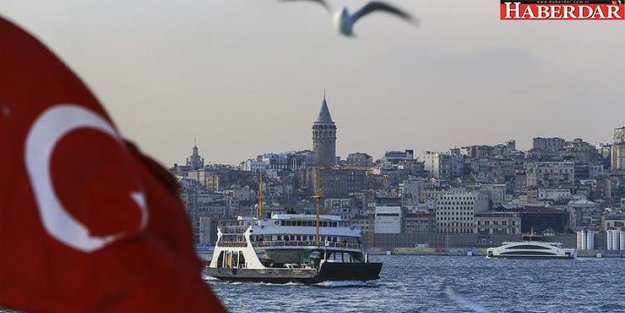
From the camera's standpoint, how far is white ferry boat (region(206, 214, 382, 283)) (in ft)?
163

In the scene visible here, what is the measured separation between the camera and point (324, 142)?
186 metres

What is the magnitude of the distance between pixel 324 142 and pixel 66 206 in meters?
183

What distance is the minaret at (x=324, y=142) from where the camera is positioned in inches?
7313

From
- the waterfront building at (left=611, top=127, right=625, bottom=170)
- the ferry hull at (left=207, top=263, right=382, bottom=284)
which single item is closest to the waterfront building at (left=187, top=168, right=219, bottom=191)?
the waterfront building at (left=611, top=127, right=625, bottom=170)

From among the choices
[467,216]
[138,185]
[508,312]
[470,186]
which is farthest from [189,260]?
[470,186]

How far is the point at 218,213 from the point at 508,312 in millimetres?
114534

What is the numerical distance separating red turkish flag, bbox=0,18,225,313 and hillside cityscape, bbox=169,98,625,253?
12382cm

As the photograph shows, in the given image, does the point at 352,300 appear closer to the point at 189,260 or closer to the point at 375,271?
the point at 375,271

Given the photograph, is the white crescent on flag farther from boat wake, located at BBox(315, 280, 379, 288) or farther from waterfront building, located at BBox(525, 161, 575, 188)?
waterfront building, located at BBox(525, 161, 575, 188)

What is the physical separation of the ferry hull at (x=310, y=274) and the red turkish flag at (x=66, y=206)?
4590 centimetres

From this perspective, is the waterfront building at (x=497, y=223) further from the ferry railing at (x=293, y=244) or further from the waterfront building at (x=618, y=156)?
the ferry railing at (x=293, y=244)

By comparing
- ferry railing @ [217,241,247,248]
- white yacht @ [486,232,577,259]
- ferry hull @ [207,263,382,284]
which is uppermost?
white yacht @ [486,232,577,259]

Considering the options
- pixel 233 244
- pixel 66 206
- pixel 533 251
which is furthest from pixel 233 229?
pixel 533 251

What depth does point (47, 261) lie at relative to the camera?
10.3 ft
